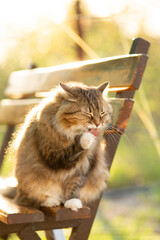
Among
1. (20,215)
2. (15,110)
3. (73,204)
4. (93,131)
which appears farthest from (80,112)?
(15,110)

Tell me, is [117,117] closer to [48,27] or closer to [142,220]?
[48,27]

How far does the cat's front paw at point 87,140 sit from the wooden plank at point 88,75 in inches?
12.9

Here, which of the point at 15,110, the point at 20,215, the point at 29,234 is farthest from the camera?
the point at 15,110

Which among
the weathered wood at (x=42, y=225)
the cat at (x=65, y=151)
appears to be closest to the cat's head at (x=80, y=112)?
the cat at (x=65, y=151)

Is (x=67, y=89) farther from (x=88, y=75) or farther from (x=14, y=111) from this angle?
(x=14, y=111)

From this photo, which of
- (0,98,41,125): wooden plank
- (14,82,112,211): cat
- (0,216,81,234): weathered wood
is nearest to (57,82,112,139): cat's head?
(14,82,112,211): cat

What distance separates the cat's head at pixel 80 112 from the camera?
173 cm

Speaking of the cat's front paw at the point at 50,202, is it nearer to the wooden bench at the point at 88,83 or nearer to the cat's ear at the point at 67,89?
the wooden bench at the point at 88,83

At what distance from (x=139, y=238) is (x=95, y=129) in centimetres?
155

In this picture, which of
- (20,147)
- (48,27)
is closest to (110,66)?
(20,147)

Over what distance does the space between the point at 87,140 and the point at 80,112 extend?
4.9 inches

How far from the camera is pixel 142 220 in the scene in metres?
3.62

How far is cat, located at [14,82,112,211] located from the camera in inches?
68.5

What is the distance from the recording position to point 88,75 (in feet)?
7.30
